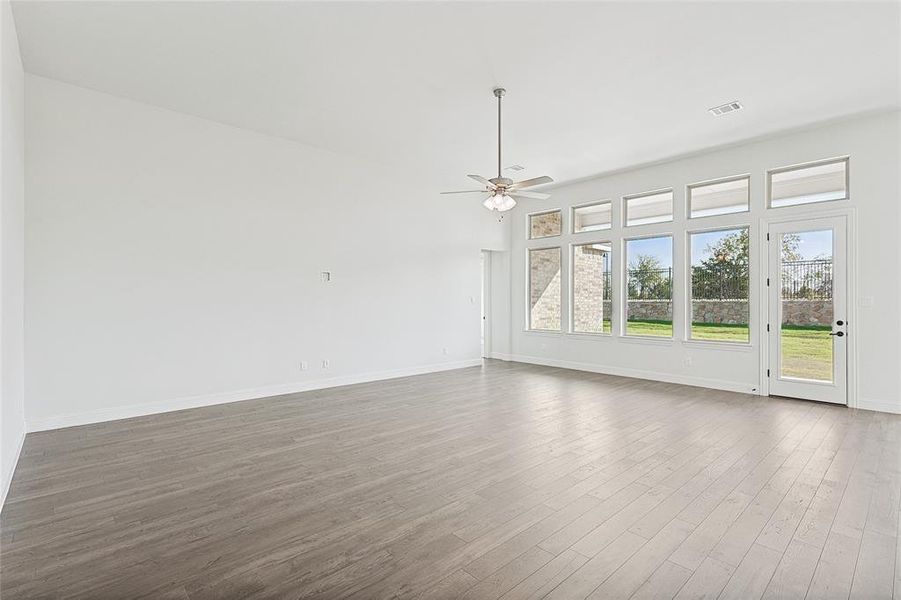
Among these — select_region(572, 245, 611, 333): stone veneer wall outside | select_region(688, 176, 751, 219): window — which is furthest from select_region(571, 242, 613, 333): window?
select_region(688, 176, 751, 219): window

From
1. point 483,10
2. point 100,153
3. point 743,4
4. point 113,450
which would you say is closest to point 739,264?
point 743,4

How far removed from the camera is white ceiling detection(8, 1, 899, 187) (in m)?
3.31

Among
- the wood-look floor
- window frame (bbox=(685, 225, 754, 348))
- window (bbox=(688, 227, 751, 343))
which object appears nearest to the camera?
the wood-look floor

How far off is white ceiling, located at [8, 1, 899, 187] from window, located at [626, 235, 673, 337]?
6.30ft

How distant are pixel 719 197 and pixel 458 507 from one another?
20.1 ft

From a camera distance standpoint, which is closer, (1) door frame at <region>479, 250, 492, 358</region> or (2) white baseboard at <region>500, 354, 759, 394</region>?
(2) white baseboard at <region>500, 354, 759, 394</region>

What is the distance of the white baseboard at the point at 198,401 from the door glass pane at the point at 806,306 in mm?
5352

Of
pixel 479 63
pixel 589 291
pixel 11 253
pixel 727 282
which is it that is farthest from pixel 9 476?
pixel 727 282

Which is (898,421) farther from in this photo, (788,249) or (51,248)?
(51,248)

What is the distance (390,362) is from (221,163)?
3.76 meters

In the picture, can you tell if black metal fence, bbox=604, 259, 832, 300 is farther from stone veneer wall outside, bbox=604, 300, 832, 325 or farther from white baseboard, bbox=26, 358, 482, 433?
white baseboard, bbox=26, 358, 482, 433

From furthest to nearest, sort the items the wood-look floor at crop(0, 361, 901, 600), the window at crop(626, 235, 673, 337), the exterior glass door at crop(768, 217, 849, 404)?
the window at crop(626, 235, 673, 337)
the exterior glass door at crop(768, 217, 849, 404)
the wood-look floor at crop(0, 361, 901, 600)

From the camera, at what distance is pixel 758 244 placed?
6.04 metres

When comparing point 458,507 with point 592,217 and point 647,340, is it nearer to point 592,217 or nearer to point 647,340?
point 647,340
